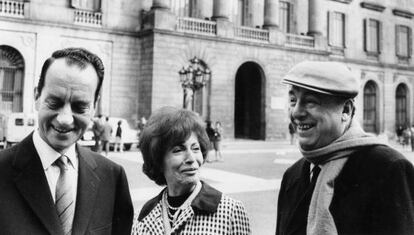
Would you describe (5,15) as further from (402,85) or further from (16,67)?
(402,85)

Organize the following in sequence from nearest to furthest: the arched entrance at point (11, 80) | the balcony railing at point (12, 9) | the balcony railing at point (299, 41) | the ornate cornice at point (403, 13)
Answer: the balcony railing at point (12, 9), the arched entrance at point (11, 80), the balcony railing at point (299, 41), the ornate cornice at point (403, 13)

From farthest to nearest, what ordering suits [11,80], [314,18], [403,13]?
[403,13]
[314,18]
[11,80]

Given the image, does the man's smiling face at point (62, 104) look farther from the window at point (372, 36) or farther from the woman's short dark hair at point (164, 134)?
the window at point (372, 36)

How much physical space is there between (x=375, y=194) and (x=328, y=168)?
0.27 meters

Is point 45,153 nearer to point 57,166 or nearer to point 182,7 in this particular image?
point 57,166

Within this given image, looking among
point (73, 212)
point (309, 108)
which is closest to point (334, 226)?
point (309, 108)

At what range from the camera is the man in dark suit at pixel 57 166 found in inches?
73.0

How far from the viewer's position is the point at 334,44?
102ft

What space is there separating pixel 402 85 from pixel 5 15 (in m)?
32.4

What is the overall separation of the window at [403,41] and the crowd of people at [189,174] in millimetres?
36778

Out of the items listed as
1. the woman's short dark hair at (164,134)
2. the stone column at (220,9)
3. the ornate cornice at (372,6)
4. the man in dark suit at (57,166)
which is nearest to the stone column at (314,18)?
the ornate cornice at (372,6)

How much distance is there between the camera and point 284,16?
28.8m

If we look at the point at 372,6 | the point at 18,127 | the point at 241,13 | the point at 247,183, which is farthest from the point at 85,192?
the point at 372,6

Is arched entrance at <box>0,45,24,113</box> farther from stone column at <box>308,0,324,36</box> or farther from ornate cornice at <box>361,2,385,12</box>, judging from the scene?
ornate cornice at <box>361,2,385,12</box>
